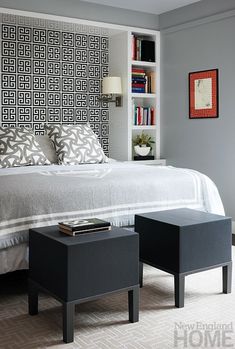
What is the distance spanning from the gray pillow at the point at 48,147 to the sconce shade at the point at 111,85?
3.64 feet

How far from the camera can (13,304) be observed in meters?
2.72

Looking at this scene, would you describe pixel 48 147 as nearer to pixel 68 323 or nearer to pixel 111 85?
pixel 111 85

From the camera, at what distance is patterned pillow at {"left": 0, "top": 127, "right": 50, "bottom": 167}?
3.85 m

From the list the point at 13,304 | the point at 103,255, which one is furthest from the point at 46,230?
the point at 13,304

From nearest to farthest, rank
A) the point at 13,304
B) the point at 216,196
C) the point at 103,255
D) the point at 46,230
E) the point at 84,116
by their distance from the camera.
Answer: the point at 103,255 → the point at 46,230 → the point at 13,304 → the point at 216,196 → the point at 84,116

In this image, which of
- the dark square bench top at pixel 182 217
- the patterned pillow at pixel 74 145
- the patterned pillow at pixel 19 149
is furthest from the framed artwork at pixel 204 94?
the dark square bench top at pixel 182 217

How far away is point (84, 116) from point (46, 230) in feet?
9.81

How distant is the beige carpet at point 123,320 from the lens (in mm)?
2215

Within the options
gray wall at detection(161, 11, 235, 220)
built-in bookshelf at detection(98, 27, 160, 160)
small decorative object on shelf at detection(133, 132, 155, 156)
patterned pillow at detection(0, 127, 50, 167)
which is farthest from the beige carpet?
built-in bookshelf at detection(98, 27, 160, 160)

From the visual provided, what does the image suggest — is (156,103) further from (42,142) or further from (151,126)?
(42,142)

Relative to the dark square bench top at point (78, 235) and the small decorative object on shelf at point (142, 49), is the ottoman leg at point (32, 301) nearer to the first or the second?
the dark square bench top at point (78, 235)

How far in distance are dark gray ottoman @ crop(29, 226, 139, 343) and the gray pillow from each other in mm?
1766

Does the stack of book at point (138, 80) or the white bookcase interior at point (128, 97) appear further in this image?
the stack of book at point (138, 80)

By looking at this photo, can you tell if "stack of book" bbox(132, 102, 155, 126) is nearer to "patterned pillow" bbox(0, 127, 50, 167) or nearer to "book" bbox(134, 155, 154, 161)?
"book" bbox(134, 155, 154, 161)
